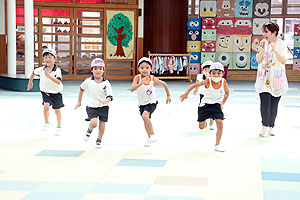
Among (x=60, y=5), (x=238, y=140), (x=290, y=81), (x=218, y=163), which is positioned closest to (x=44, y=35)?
(x=60, y=5)

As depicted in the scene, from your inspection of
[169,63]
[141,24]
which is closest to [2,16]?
[141,24]

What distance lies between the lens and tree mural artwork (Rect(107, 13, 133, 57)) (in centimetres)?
1627

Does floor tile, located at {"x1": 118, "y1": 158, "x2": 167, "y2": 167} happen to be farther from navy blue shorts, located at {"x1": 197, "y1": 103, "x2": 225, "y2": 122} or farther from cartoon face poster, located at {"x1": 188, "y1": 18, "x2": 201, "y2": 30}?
cartoon face poster, located at {"x1": 188, "y1": 18, "x2": 201, "y2": 30}

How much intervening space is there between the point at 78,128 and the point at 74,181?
9.35ft

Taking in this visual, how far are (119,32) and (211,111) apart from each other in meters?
11.1

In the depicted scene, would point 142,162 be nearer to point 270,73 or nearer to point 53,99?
point 53,99

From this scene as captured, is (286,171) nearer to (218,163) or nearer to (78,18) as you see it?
(218,163)

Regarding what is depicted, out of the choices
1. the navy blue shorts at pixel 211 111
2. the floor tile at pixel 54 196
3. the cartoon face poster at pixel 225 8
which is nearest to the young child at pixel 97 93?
the navy blue shorts at pixel 211 111

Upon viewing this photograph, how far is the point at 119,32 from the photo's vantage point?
1636 centimetres

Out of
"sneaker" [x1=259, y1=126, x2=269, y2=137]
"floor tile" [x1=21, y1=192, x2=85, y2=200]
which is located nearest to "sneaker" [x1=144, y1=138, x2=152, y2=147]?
"sneaker" [x1=259, y1=126, x2=269, y2=137]

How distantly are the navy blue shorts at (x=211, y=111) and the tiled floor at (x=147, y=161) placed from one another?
1.11 feet

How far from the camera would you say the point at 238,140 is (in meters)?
6.11

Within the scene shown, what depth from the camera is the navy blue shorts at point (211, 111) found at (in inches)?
217

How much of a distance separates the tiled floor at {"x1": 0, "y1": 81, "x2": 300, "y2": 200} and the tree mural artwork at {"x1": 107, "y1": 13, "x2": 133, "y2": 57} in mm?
8251
